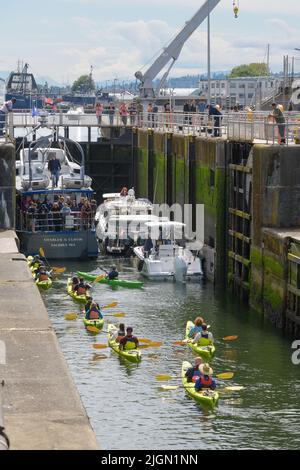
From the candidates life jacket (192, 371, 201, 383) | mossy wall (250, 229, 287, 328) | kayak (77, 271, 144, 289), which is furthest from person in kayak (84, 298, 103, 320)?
life jacket (192, 371, 201, 383)

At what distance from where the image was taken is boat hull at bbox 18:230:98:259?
2136 inches

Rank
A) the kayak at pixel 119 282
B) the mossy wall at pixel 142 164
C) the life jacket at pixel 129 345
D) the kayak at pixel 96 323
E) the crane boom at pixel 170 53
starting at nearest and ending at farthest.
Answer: the life jacket at pixel 129 345 < the kayak at pixel 96 323 < the kayak at pixel 119 282 < the mossy wall at pixel 142 164 < the crane boom at pixel 170 53

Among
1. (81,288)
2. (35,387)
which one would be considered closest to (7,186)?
(81,288)

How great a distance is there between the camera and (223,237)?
49250mm

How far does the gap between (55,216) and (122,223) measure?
131 inches

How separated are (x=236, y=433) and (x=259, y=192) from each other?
15952 mm

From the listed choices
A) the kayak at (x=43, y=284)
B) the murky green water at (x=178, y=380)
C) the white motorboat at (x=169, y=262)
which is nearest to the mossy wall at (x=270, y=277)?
the murky green water at (x=178, y=380)

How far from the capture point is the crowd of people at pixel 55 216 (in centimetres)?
5506

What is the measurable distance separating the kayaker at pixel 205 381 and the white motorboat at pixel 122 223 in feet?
81.7

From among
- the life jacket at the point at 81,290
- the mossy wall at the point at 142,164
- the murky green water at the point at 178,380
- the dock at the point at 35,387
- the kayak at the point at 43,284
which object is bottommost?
the murky green water at the point at 178,380

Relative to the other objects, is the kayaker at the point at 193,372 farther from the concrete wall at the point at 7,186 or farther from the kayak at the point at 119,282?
the concrete wall at the point at 7,186

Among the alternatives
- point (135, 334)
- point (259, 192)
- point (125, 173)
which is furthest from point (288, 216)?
point (125, 173)

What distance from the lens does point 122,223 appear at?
187 ft
